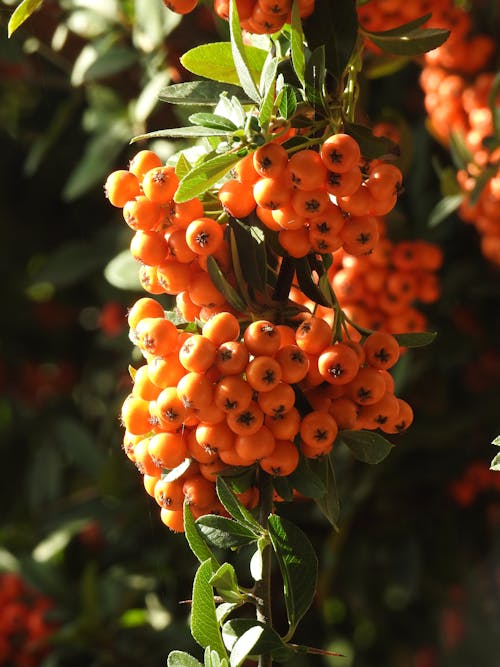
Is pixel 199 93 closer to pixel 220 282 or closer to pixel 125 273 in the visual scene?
pixel 220 282

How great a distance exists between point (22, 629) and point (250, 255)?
167 centimetres

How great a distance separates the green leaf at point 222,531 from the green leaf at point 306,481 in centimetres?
9

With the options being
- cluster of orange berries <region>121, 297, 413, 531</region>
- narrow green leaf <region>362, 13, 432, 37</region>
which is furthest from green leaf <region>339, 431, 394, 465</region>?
narrow green leaf <region>362, 13, 432, 37</region>

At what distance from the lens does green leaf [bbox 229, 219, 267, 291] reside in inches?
44.4

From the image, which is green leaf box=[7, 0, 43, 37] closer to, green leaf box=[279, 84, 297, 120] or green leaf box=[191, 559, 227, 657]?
green leaf box=[279, 84, 297, 120]

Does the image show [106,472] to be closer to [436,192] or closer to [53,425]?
[53,425]

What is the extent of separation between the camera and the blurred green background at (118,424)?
7.63ft

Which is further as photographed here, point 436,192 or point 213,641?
point 436,192

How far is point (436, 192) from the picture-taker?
248 cm

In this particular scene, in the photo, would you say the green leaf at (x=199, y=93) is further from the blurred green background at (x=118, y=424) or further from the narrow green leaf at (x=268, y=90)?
the blurred green background at (x=118, y=424)

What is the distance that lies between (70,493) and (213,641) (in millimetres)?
2037

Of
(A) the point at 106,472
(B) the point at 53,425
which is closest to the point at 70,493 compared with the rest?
(B) the point at 53,425

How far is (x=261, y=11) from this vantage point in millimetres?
1102

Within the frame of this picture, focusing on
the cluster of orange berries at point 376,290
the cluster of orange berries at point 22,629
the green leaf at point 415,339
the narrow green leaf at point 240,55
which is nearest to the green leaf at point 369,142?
the narrow green leaf at point 240,55
